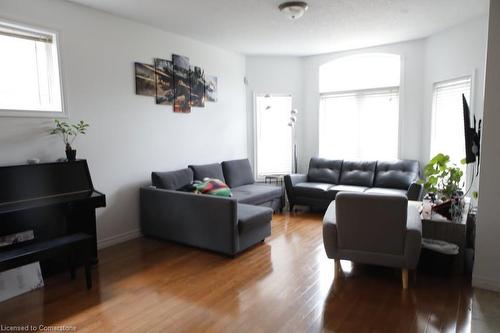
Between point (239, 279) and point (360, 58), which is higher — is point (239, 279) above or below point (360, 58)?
below

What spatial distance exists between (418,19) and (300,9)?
1.72m

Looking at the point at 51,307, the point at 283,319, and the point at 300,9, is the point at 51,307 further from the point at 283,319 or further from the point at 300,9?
the point at 300,9

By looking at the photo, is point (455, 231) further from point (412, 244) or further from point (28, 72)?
point (28, 72)

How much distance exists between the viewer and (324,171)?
5.64 m

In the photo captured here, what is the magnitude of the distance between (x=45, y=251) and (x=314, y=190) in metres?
3.73

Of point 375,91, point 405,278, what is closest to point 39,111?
point 405,278

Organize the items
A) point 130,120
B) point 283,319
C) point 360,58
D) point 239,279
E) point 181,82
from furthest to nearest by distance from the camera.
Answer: point 360,58 < point 181,82 < point 130,120 < point 239,279 < point 283,319

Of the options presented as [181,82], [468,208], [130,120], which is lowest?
[468,208]

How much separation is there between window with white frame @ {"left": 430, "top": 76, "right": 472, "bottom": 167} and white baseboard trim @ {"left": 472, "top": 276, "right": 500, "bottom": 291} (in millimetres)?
2118

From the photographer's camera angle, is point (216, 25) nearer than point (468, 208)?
No

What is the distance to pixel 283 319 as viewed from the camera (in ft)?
7.68

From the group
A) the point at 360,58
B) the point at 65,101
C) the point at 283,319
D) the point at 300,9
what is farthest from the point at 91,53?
the point at 360,58

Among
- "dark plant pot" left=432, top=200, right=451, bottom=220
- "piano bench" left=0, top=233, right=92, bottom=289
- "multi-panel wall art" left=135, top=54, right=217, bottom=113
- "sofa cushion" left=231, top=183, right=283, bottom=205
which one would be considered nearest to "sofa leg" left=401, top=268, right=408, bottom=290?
"dark plant pot" left=432, top=200, right=451, bottom=220

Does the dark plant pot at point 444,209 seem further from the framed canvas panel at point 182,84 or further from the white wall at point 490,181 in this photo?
the framed canvas panel at point 182,84
